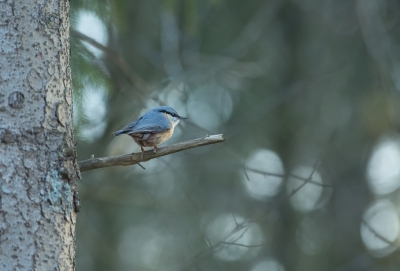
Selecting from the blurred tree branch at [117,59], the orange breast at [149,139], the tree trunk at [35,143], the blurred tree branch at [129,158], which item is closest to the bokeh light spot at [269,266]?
the blurred tree branch at [117,59]

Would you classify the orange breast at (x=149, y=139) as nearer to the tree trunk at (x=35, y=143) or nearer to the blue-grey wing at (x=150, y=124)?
the blue-grey wing at (x=150, y=124)

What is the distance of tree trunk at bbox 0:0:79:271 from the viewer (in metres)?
1.72

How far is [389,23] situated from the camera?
6973 mm

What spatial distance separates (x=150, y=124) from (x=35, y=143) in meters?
1.21

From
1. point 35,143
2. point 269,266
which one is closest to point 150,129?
point 35,143

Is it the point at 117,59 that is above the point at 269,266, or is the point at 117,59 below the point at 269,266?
below

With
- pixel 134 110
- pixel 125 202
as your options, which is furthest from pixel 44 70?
pixel 125 202

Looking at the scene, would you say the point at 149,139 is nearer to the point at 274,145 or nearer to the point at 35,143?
the point at 35,143

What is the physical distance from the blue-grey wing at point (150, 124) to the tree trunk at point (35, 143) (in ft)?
2.97

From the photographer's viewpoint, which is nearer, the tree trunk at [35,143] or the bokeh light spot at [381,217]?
the tree trunk at [35,143]

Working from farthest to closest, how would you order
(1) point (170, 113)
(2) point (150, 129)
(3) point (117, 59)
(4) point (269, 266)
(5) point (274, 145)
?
1. (5) point (274, 145)
2. (4) point (269, 266)
3. (1) point (170, 113)
4. (3) point (117, 59)
5. (2) point (150, 129)

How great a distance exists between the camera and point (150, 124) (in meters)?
2.98

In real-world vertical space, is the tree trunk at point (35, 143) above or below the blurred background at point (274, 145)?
below

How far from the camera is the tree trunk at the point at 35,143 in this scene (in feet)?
5.64
